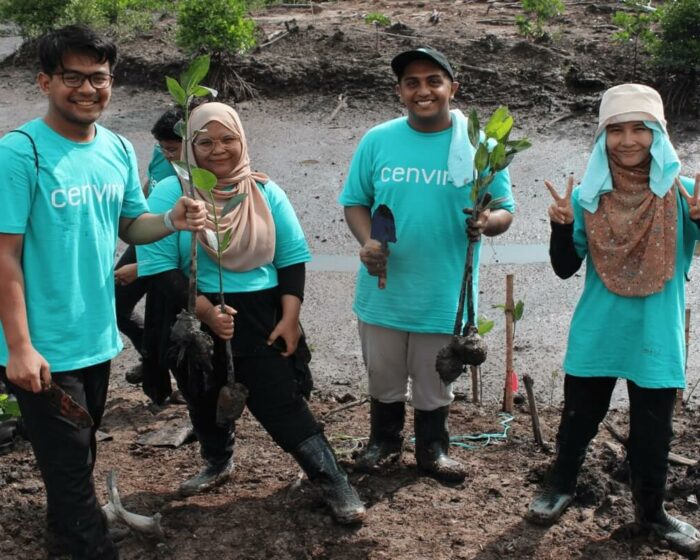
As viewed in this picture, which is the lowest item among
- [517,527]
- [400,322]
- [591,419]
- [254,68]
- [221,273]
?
[517,527]

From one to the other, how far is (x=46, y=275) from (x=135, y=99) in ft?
24.9

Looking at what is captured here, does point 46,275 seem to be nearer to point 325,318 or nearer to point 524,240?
point 325,318

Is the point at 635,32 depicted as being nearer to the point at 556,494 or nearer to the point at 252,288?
the point at 556,494

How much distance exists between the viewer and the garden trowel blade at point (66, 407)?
3301 millimetres

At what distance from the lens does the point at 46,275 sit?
333 centimetres

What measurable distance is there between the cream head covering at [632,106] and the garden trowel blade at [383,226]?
85 centimetres

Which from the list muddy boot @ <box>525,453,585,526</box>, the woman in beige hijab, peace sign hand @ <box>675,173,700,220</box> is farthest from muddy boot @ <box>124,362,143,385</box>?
peace sign hand @ <box>675,173,700,220</box>

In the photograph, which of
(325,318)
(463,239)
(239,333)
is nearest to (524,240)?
(325,318)

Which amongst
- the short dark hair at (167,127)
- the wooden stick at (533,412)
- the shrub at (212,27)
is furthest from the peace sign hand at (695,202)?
the shrub at (212,27)

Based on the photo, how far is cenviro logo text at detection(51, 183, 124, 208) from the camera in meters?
3.28

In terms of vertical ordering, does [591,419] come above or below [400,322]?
below

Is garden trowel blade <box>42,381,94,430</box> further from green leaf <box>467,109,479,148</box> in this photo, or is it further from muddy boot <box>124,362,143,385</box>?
muddy boot <box>124,362,143,385</box>

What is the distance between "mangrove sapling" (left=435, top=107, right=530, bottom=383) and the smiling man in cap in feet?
0.25

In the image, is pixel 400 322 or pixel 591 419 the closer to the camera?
pixel 591 419
